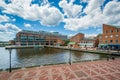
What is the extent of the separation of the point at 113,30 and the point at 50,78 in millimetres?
47802

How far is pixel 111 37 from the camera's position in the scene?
48438 mm

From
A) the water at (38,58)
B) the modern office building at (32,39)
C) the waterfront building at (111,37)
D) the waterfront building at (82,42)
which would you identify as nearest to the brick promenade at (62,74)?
the water at (38,58)

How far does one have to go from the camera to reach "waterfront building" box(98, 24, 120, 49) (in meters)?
46.1

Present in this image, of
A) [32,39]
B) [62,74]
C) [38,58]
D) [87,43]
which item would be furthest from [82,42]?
[62,74]

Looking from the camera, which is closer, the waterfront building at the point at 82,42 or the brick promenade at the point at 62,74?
the brick promenade at the point at 62,74

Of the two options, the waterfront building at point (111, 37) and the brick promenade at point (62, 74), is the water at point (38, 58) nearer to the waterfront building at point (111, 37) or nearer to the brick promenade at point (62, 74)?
the brick promenade at point (62, 74)

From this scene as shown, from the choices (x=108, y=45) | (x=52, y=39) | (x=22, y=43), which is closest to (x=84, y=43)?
(x=108, y=45)

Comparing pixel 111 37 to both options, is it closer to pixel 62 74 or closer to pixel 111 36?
pixel 111 36

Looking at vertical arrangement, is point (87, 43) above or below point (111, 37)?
below

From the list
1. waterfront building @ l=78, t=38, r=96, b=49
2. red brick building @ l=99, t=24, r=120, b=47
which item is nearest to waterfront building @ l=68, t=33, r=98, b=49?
waterfront building @ l=78, t=38, r=96, b=49

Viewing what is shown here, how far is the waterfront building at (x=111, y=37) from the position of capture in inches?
1813

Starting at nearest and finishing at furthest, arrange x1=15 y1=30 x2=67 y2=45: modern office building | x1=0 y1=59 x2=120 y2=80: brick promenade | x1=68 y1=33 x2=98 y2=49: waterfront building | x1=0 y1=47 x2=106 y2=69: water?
1. x1=0 y1=59 x2=120 y2=80: brick promenade
2. x1=0 y1=47 x2=106 y2=69: water
3. x1=68 y1=33 x2=98 y2=49: waterfront building
4. x1=15 y1=30 x2=67 y2=45: modern office building

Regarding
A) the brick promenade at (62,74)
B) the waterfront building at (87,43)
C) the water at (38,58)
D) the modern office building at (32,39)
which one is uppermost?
the modern office building at (32,39)

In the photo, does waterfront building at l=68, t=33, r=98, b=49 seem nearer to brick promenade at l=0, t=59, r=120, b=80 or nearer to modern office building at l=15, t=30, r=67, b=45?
modern office building at l=15, t=30, r=67, b=45
